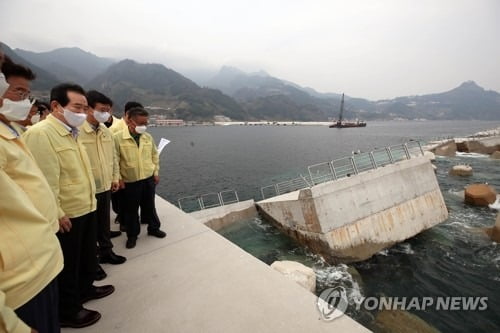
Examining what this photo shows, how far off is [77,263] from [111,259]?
1.31 metres

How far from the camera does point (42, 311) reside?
66.1 inches

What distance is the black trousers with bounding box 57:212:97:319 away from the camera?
102 inches

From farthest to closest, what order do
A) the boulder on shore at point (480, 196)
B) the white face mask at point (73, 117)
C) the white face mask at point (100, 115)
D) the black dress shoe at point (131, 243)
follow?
the boulder on shore at point (480, 196) → the black dress shoe at point (131, 243) → the white face mask at point (100, 115) → the white face mask at point (73, 117)

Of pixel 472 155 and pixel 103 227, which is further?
pixel 472 155

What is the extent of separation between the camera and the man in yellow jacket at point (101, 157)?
3.58 m

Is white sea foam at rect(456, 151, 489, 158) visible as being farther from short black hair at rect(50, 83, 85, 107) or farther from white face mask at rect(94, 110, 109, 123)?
short black hair at rect(50, 83, 85, 107)

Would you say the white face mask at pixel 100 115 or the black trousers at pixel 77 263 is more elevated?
the white face mask at pixel 100 115

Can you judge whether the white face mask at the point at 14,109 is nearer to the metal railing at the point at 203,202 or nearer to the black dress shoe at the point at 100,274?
the black dress shoe at the point at 100,274

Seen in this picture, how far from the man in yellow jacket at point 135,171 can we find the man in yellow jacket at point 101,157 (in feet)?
1.50

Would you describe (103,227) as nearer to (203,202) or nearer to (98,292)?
(98,292)

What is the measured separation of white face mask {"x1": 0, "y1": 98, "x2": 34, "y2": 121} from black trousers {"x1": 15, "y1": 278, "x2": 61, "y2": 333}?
126cm

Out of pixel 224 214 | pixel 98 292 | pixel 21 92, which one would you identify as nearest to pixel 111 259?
pixel 98 292

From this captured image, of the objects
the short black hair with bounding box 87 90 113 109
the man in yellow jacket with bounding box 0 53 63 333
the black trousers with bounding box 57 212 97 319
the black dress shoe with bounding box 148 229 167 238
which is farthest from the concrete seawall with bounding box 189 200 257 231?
Result: the man in yellow jacket with bounding box 0 53 63 333

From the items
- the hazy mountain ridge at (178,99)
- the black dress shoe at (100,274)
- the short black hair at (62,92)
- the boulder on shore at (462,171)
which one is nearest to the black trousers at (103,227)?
the black dress shoe at (100,274)
